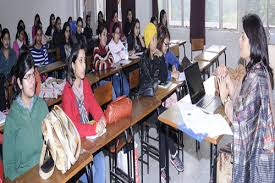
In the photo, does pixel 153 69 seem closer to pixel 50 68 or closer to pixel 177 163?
pixel 177 163

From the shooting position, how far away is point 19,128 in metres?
2.47

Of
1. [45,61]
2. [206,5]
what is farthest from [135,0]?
[45,61]

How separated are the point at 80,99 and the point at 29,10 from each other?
597 centimetres

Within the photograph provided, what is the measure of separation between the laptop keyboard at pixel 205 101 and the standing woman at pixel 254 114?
0.72 metres

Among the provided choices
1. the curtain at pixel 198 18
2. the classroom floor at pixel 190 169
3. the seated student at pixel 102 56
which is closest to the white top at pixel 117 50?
the seated student at pixel 102 56

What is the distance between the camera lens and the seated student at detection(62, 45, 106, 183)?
291cm

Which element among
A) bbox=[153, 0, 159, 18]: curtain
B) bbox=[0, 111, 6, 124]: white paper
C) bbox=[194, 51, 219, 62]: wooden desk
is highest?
bbox=[153, 0, 159, 18]: curtain

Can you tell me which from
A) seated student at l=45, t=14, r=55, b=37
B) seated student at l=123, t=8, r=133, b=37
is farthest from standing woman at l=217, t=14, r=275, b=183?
seated student at l=45, t=14, r=55, b=37

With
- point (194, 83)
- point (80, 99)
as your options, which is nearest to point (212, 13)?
point (194, 83)

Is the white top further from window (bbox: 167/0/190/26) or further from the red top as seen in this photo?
window (bbox: 167/0/190/26)

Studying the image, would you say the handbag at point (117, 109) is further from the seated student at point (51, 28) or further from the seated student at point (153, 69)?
the seated student at point (51, 28)

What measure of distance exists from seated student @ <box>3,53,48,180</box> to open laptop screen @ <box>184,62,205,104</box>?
4.23 feet

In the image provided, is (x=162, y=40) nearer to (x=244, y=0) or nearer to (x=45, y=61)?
(x=45, y=61)

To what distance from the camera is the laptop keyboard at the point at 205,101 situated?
3.21 metres
